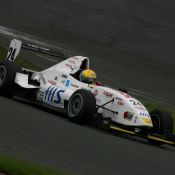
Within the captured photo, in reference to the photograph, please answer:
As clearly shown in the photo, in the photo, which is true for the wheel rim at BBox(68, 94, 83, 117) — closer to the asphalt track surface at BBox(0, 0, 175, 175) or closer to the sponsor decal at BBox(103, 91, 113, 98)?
the asphalt track surface at BBox(0, 0, 175, 175)

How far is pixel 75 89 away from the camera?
46.1 feet

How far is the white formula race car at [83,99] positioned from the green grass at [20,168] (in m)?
4.86

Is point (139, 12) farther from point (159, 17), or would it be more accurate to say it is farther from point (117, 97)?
point (117, 97)

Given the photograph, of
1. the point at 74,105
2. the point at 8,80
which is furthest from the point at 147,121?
the point at 8,80

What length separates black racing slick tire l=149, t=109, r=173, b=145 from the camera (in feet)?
42.8

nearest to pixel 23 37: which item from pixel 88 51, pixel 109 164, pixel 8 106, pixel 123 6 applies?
pixel 88 51

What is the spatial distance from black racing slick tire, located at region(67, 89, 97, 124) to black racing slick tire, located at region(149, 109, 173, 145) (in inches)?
44.2

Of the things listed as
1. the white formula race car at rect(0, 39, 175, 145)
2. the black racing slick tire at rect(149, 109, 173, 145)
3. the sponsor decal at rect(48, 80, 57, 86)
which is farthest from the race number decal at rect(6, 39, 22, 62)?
the black racing slick tire at rect(149, 109, 173, 145)

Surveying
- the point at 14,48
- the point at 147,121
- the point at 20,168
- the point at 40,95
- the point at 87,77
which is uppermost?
the point at 14,48

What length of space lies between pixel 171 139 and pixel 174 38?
13.3m

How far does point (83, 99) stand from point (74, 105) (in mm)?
538

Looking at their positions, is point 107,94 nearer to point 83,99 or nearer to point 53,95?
point 83,99

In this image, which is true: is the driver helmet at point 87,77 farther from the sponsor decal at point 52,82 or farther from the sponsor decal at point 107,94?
the sponsor decal at point 107,94

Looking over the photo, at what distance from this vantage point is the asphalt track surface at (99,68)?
9.34m
